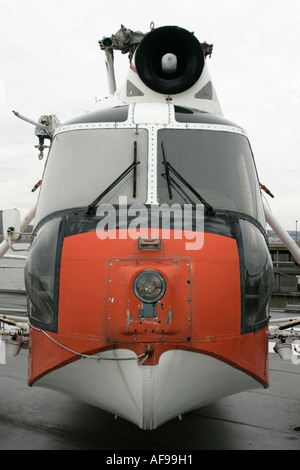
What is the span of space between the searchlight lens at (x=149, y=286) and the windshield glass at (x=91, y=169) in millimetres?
937

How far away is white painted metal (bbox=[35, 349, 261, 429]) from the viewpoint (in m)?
3.21

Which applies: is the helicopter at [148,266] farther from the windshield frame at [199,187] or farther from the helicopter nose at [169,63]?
the helicopter nose at [169,63]

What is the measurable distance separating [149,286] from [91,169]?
1.50 meters

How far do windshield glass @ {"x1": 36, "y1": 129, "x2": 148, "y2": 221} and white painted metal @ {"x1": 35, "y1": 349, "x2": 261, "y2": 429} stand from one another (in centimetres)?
133

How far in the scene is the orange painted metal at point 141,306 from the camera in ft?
10.7

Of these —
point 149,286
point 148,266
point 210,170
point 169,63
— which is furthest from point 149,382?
point 169,63

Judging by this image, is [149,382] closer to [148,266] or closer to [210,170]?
[148,266]

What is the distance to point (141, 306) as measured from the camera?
3230 mm

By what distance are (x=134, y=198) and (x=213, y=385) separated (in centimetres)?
158

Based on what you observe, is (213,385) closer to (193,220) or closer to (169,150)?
(193,220)

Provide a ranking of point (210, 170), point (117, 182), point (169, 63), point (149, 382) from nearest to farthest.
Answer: point (149, 382) → point (117, 182) → point (210, 170) → point (169, 63)
